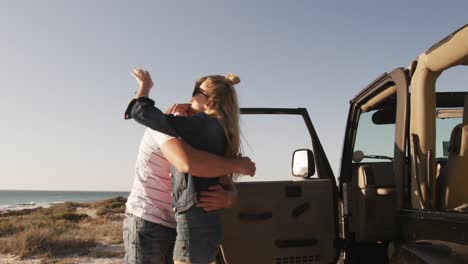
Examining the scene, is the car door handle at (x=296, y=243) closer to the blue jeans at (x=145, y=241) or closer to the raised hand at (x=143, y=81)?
the blue jeans at (x=145, y=241)

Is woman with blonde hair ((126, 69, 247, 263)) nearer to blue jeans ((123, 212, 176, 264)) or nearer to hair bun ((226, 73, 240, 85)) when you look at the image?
hair bun ((226, 73, 240, 85))

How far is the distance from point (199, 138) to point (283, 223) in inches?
53.6

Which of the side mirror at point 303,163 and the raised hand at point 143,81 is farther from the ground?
the raised hand at point 143,81

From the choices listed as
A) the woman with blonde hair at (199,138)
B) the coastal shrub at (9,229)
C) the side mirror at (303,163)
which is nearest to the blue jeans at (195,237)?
the woman with blonde hair at (199,138)

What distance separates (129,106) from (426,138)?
1.53 metres

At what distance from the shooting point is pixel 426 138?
2.60 metres

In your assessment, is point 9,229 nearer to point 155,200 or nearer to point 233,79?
point 155,200

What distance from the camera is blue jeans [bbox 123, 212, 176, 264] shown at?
2.69 m

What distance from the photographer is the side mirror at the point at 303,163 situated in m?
3.75

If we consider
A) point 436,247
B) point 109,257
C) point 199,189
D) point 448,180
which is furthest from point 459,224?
point 109,257

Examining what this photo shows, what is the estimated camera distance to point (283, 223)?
3623 millimetres

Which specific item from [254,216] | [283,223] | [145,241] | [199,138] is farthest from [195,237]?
[283,223]

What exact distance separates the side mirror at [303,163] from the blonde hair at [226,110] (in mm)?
1188

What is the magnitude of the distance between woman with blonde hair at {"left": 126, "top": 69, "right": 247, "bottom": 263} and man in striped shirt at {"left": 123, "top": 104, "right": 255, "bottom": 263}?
0.07 m
